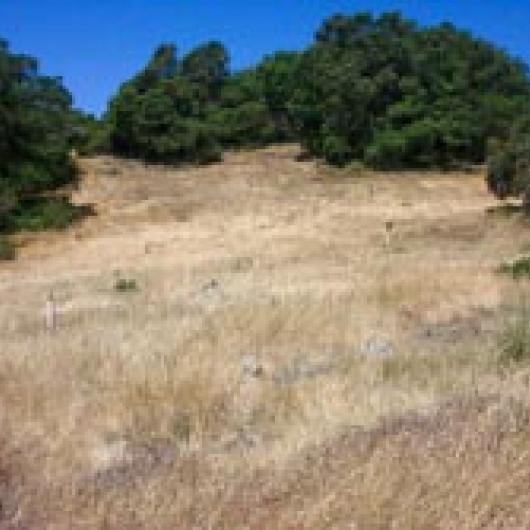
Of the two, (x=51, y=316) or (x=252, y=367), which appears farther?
(x=51, y=316)

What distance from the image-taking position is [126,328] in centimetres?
1092

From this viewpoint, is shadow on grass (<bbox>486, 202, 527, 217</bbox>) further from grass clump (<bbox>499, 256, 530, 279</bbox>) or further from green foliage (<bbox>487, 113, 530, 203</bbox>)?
grass clump (<bbox>499, 256, 530, 279</bbox>)

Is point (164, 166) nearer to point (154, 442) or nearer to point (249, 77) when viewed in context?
point (249, 77)

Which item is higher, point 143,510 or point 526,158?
point 526,158

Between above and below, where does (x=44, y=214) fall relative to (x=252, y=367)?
above

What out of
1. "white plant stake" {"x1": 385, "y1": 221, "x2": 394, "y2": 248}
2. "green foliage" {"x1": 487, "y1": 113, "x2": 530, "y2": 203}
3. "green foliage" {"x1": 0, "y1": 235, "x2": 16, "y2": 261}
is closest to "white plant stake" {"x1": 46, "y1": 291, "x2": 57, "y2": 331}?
"white plant stake" {"x1": 385, "y1": 221, "x2": 394, "y2": 248}

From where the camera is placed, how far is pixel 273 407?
23.5 feet

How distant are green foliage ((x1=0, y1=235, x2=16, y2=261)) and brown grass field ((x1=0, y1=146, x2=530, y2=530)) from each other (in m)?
18.9

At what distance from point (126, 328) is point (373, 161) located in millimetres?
40877

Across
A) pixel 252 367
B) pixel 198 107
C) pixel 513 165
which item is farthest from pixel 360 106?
pixel 252 367

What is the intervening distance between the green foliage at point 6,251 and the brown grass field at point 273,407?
62.1 feet

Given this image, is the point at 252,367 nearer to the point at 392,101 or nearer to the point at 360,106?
Answer: the point at 360,106

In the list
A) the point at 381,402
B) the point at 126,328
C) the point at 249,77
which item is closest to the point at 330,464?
the point at 381,402

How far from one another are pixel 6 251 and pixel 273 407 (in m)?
31.7
